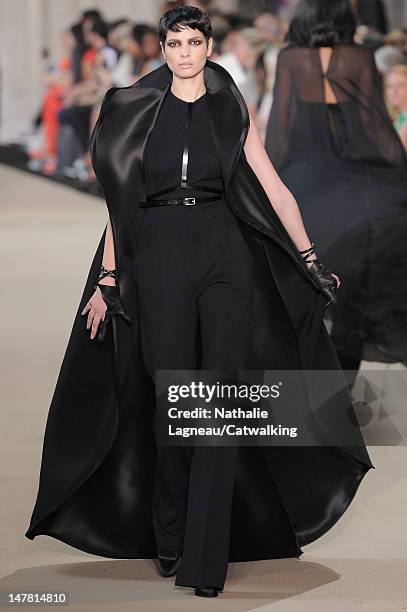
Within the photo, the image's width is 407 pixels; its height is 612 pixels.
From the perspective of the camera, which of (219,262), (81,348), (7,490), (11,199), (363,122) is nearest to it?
(219,262)

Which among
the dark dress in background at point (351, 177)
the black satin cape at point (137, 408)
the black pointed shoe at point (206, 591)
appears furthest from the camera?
the dark dress in background at point (351, 177)

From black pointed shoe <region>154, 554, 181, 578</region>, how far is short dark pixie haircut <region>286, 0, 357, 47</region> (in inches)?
109

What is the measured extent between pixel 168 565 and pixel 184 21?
1453mm

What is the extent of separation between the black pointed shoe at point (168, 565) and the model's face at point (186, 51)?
1294 mm

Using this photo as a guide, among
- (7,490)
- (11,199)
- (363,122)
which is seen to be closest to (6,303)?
(363,122)

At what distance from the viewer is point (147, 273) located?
4.45m

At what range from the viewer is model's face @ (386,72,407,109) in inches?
388

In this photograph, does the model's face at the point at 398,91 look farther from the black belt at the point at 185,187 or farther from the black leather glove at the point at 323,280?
the black belt at the point at 185,187

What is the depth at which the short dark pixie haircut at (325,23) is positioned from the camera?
21.8 feet

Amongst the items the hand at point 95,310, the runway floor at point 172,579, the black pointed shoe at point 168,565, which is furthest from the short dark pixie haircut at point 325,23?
the black pointed shoe at point 168,565

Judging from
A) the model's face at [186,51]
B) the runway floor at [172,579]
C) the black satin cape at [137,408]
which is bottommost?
the runway floor at [172,579]

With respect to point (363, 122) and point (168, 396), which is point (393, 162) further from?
point (168, 396)

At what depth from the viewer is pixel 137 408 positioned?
476 centimetres

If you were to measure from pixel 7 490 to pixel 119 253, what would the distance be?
1.28 m
